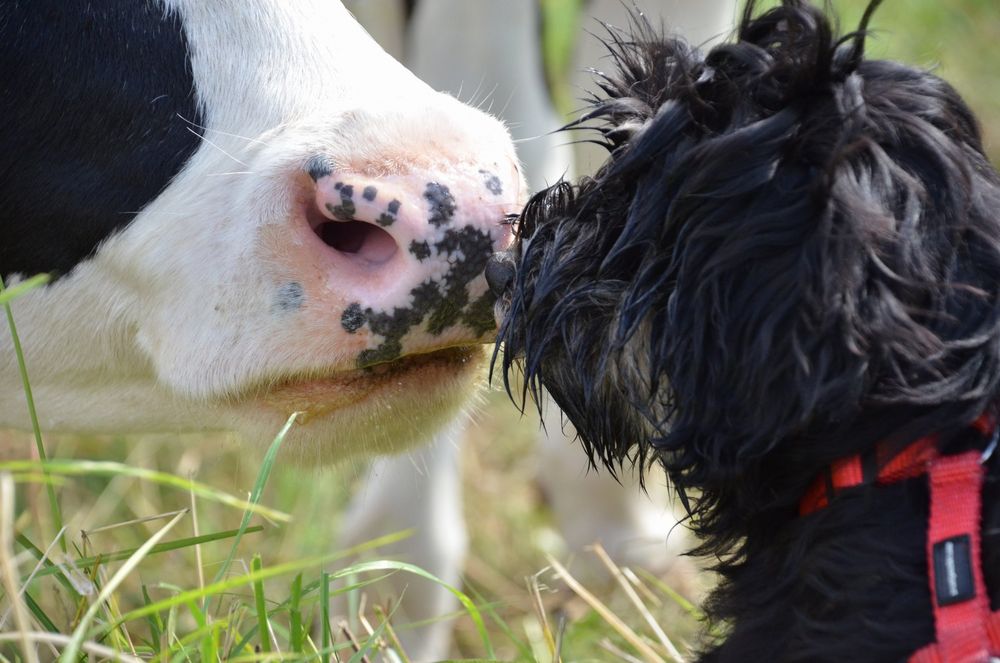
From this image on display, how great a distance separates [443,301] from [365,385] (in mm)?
200

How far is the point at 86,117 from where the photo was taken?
1.96m

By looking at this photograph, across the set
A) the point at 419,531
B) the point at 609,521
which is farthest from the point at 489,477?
the point at 419,531

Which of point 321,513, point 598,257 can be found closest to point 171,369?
point 598,257

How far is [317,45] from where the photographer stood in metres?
2.02

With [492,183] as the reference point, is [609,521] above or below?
below

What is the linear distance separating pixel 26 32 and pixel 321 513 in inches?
75.7

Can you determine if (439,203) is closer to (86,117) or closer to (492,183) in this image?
(492,183)

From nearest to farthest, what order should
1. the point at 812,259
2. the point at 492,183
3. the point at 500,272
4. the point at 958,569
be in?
1. the point at 958,569
2. the point at 812,259
3. the point at 500,272
4. the point at 492,183

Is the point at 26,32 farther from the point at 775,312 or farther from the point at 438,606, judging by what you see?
the point at 438,606

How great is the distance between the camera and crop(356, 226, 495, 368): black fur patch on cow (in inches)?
72.9

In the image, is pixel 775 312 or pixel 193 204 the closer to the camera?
pixel 775 312

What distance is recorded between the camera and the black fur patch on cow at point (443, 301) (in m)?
1.85

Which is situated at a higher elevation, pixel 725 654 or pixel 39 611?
pixel 725 654

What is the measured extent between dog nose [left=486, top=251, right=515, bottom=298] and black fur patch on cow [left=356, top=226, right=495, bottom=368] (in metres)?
0.05
